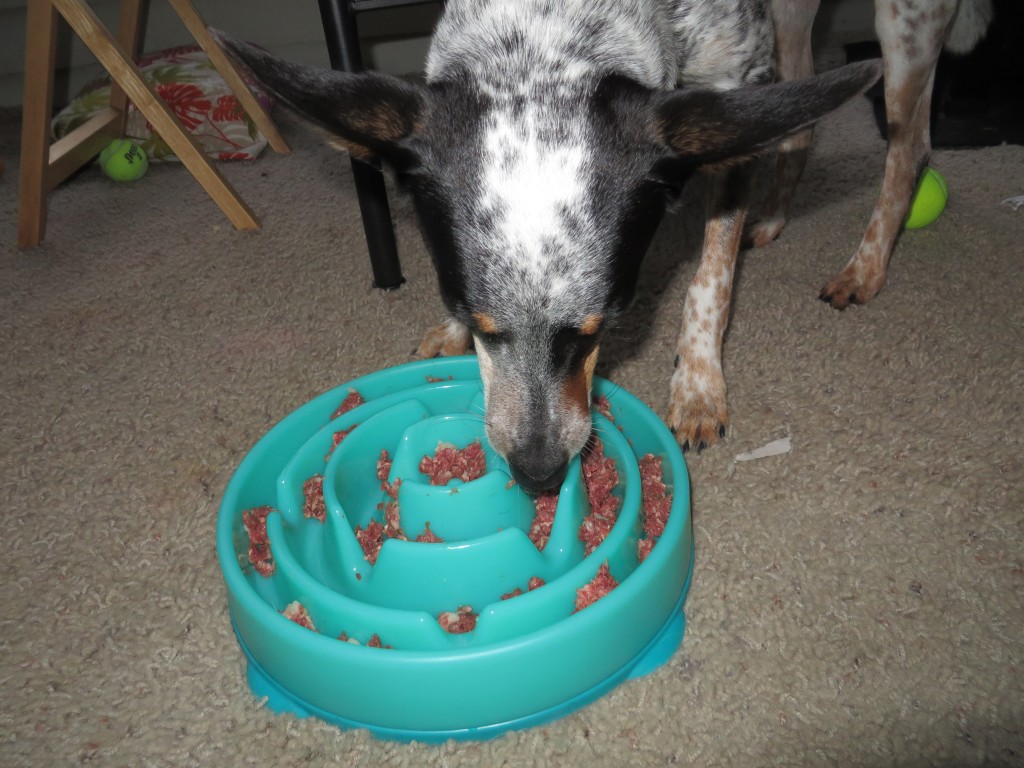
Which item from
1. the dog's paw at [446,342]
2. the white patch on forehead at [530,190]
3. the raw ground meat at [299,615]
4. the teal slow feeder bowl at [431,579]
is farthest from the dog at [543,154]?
the dog's paw at [446,342]

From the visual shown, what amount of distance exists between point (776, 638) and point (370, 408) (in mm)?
809

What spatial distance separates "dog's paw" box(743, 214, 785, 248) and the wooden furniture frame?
1503 mm

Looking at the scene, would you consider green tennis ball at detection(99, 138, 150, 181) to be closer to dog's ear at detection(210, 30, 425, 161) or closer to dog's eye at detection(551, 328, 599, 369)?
dog's ear at detection(210, 30, 425, 161)

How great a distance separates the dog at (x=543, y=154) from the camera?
1.19 m

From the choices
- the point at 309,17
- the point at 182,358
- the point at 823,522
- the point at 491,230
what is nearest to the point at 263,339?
the point at 182,358

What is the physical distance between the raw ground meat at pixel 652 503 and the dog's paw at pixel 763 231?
110 centimetres

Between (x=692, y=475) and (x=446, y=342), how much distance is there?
0.68 meters

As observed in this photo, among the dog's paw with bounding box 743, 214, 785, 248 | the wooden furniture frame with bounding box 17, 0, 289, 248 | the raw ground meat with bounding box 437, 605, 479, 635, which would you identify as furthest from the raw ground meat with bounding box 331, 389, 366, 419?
the dog's paw with bounding box 743, 214, 785, 248

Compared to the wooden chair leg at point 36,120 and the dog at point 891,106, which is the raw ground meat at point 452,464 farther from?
the wooden chair leg at point 36,120

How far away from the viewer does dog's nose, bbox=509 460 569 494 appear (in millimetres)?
1285

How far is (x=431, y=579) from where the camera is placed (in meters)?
1.23

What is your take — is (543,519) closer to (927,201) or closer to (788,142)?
(788,142)

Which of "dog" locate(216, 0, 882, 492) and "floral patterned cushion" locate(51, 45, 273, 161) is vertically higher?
"dog" locate(216, 0, 882, 492)

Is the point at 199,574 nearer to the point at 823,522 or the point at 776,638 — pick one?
the point at 776,638
